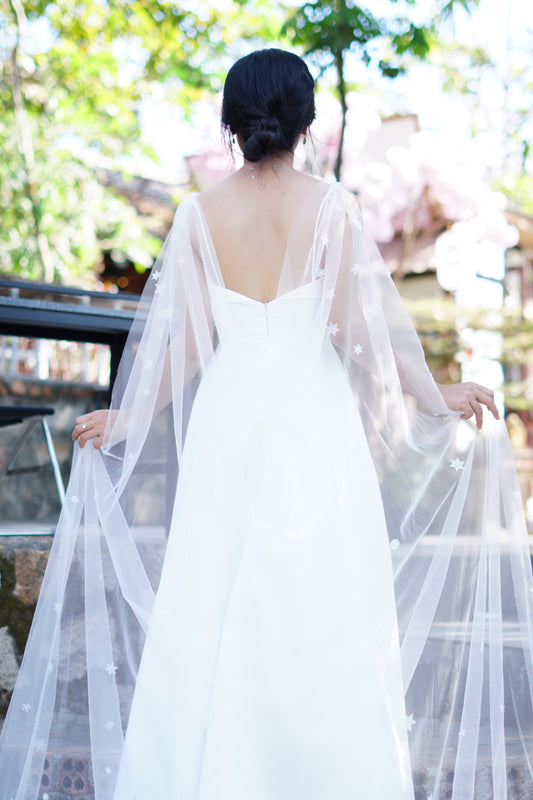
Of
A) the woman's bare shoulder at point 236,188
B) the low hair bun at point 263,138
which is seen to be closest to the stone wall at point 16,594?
the woman's bare shoulder at point 236,188

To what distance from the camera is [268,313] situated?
6.21 feet

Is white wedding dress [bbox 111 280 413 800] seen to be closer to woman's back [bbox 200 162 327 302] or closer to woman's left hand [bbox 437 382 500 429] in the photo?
woman's back [bbox 200 162 327 302]

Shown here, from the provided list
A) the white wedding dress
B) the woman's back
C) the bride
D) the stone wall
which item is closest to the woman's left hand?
the bride

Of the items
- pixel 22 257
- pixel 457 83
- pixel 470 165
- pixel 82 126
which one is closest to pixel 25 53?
pixel 82 126

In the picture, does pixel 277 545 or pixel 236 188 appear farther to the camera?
pixel 236 188

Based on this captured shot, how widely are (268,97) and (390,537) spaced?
1083 millimetres

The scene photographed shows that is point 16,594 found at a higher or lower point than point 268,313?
lower

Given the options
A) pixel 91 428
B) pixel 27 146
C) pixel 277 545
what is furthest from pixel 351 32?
pixel 277 545

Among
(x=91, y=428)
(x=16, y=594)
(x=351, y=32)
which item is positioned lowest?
(x=16, y=594)

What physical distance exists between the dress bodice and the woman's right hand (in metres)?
0.40

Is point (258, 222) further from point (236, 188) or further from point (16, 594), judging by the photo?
point (16, 594)

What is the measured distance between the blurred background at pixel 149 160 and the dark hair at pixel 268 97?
50.4 inches

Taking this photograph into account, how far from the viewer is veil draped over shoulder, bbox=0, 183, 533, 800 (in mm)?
1966

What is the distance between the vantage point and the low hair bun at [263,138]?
1.82 metres
